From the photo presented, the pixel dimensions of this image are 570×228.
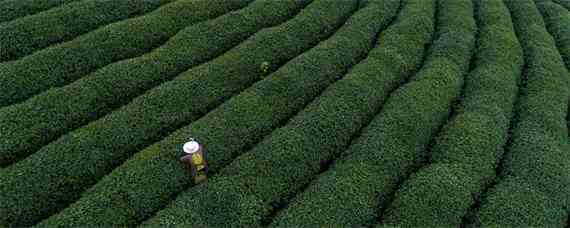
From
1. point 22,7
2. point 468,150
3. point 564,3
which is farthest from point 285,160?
point 564,3

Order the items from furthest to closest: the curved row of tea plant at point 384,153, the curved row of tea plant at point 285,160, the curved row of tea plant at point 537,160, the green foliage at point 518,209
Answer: the curved row of tea plant at point 537,160 → the green foliage at point 518,209 → the curved row of tea plant at point 384,153 → the curved row of tea plant at point 285,160

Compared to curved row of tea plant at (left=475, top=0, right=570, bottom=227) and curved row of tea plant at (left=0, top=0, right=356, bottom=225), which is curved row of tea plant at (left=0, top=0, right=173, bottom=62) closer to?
curved row of tea plant at (left=0, top=0, right=356, bottom=225)

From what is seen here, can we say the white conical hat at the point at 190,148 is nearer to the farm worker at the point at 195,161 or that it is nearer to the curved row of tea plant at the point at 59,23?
the farm worker at the point at 195,161

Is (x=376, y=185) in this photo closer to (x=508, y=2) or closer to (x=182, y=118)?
(x=182, y=118)

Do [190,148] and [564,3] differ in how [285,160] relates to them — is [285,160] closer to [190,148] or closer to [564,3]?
[190,148]

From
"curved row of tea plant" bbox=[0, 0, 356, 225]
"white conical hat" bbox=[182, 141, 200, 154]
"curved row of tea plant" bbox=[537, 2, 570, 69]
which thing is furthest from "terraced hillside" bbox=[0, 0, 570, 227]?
"white conical hat" bbox=[182, 141, 200, 154]

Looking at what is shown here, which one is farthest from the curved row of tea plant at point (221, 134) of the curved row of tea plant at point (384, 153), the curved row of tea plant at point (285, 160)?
the curved row of tea plant at point (384, 153)
